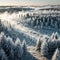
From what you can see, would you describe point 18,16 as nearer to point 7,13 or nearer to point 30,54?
point 7,13

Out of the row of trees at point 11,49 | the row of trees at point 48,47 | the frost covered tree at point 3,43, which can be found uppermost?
the frost covered tree at point 3,43

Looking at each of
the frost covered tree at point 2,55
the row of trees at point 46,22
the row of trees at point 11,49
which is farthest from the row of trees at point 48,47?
the row of trees at point 46,22

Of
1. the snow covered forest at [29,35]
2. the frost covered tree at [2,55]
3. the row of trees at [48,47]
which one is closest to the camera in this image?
the frost covered tree at [2,55]

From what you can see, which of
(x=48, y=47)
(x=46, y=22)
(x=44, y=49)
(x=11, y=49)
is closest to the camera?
(x=11, y=49)

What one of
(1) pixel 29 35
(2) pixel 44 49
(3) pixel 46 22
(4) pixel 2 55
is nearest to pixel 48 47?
(2) pixel 44 49

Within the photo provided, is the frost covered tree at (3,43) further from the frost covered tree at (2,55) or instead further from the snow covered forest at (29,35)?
the frost covered tree at (2,55)

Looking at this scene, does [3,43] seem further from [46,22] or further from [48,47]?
[46,22]

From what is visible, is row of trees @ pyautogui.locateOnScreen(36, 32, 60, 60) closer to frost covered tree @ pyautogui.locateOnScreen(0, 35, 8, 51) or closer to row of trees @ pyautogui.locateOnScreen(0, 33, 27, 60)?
row of trees @ pyautogui.locateOnScreen(0, 33, 27, 60)

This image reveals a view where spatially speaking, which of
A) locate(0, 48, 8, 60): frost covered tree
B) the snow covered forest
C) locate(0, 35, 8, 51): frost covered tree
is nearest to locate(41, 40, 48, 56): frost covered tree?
the snow covered forest
